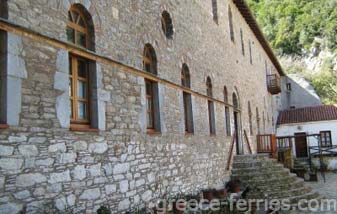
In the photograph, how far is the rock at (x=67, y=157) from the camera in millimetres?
5327

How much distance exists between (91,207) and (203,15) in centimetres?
856

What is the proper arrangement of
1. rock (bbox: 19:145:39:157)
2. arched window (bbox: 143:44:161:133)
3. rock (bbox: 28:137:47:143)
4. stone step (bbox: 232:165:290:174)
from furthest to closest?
stone step (bbox: 232:165:290:174) < arched window (bbox: 143:44:161:133) < rock (bbox: 28:137:47:143) < rock (bbox: 19:145:39:157)

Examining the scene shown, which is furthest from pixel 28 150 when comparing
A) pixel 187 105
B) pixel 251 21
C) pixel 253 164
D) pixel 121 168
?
pixel 251 21

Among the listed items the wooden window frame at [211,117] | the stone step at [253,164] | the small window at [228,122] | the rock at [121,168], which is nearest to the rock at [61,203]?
the rock at [121,168]

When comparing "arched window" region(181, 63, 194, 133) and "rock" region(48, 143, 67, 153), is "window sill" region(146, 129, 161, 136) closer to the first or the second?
"arched window" region(181, 63, 194, 133)

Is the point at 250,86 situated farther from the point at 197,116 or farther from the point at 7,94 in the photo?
the point at 7,94

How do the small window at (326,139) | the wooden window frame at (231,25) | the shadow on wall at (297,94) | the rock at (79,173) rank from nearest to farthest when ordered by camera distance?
the rock at (79,173) → the wooden window frame at (231,25) → the small window at (326,139) → the shadow on wall at (297,94)

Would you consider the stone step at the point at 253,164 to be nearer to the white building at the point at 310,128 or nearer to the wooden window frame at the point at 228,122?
the wooden window frame at the point at 228,122

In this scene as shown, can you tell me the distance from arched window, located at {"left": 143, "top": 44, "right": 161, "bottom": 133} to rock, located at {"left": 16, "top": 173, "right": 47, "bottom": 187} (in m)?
3.61

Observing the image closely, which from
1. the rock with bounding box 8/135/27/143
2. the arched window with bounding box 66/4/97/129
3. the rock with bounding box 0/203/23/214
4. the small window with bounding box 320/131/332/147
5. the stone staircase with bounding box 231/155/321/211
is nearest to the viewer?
the rock with bounding box 0/203/23/214

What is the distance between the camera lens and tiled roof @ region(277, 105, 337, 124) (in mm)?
25925

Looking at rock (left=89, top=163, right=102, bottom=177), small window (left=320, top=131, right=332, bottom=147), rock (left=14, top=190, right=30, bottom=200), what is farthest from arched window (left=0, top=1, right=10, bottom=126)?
small window (left=320, top=131, right=332, bottom=147)

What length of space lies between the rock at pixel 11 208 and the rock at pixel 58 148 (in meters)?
0.86

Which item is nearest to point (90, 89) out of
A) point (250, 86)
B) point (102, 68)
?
point (102, 68)
